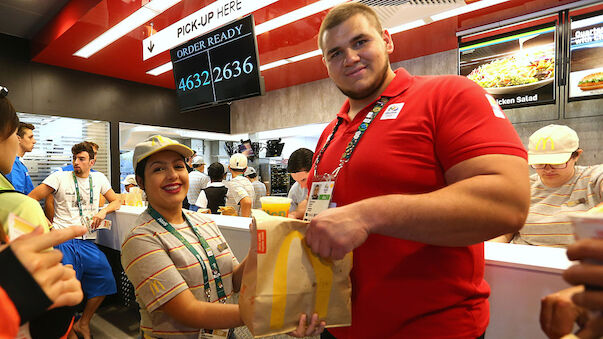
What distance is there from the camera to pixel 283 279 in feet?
2.79

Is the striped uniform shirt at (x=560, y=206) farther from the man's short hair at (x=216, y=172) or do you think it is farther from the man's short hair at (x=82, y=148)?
the man's short hair at (x=82, y=148)

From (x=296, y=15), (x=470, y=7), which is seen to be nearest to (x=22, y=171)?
(x=296, y=15)

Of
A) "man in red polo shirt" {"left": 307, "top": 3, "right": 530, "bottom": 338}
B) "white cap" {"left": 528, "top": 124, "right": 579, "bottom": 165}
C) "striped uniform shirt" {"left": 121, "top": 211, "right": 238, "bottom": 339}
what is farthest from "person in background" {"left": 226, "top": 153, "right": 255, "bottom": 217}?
"man in red polo shirt" {"left": 307, "top": 3, "right": 530, "bottom": 338}

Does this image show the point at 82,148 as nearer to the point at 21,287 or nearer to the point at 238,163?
the point at 238,163

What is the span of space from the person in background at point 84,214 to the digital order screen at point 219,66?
54.5 inches

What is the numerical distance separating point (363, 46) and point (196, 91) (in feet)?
9.43

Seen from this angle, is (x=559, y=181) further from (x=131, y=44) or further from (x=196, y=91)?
(x=131, y=44)

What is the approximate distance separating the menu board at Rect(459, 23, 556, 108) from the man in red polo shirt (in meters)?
3.50

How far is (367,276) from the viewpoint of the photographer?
979 mm

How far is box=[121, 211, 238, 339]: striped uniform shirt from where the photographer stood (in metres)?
1.33

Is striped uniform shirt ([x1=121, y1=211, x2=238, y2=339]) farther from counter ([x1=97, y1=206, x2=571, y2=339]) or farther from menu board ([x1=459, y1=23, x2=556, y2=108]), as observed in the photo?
menu board ([x1=459, y1=23, x2=556, y2=108])

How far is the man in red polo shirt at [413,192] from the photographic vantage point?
0.77 m

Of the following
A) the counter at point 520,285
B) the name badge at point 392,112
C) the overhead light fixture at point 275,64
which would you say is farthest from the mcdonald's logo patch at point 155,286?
the overhead light fixture at point 275,64

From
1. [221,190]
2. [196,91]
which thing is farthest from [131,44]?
[221,190]
